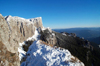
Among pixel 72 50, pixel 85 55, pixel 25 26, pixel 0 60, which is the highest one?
pixel 25 26

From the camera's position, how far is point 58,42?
68312 mm

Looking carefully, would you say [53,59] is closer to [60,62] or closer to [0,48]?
[60,62]

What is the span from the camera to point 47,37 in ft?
205

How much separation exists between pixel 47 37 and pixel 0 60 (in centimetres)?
5439

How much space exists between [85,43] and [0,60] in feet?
291

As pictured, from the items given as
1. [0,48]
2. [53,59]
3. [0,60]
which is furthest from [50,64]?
[0,48]

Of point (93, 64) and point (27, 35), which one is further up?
point (27, 35)

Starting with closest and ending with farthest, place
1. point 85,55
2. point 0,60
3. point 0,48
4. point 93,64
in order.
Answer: point 0,60 → point 0,48 → point 93,64 → point 85,55

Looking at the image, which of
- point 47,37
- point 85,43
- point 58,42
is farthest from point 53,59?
point 85,43

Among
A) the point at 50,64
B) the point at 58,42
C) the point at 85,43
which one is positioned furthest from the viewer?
the point at 85,43

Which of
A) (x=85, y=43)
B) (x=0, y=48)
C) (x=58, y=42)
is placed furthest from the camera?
(x=85, y=43)

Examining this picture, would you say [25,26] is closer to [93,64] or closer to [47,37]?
[47,37]

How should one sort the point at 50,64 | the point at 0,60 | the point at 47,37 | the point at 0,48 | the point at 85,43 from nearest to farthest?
the point at 0,60, the point at 50,64, the point at 0,48, the point at 47,37, the point at 85,43

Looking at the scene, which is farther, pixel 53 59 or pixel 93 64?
pixel 93 64
